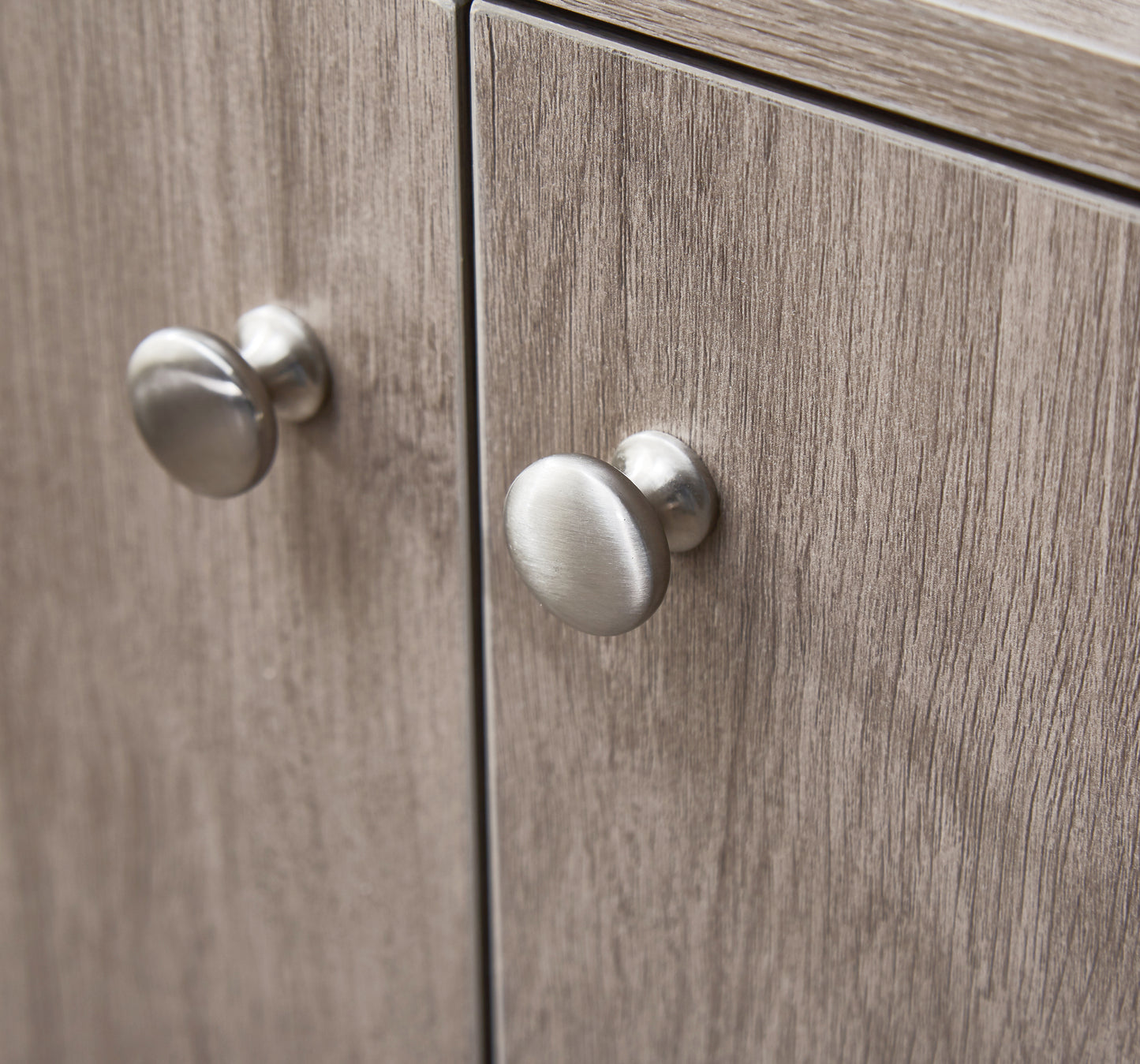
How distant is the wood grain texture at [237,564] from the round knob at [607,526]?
0.05m

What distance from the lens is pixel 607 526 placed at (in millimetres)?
197

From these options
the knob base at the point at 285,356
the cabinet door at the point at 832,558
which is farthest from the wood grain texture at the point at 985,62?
the knob base at the point at 285,356

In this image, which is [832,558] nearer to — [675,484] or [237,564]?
[675,484]

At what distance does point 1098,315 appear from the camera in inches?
6.5

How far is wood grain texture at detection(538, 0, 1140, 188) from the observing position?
0.50 ft

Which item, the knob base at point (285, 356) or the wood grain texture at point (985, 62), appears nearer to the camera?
the wood grain texture at point (985, 62)

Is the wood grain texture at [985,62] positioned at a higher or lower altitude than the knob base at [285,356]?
higher

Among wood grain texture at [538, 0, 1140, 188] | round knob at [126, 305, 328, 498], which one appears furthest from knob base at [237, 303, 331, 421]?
wood grain texture at [538, 0, 1140, 188]

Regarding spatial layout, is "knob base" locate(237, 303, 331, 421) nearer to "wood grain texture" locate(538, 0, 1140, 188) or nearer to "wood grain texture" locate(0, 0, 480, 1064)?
"wood grain texture" locate(0, 0, 480, 1064)

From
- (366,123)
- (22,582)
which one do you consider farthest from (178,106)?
(22,582)

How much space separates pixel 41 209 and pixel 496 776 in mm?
190

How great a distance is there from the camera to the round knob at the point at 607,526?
20cm

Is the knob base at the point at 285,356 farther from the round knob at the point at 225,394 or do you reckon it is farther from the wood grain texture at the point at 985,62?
the wood grain texture at the point at 985,62

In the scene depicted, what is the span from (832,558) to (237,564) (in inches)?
6.6
